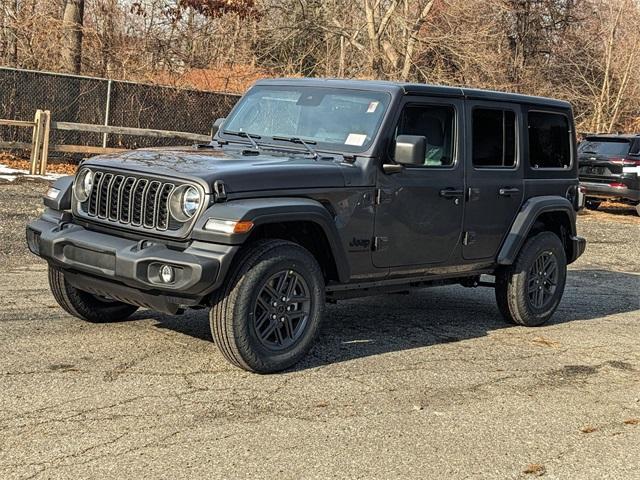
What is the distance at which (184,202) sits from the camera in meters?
5.71

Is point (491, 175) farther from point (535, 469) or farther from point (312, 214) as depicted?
point (535, 469)

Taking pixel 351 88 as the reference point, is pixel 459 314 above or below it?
below

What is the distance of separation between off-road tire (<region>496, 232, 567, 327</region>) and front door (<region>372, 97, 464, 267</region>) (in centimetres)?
90

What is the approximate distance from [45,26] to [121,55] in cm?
189

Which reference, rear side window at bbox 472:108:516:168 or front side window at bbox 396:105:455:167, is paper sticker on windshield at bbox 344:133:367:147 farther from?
rear side window at bbox 472:108:516:168

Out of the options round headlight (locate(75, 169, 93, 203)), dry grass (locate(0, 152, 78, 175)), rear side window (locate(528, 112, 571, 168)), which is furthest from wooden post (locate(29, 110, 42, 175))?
round headlight (locate(75, 169, 93, 203))

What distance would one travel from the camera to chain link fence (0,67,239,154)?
19.3 m

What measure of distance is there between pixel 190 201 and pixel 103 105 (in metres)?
15.6

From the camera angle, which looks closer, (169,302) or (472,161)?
(169,302)

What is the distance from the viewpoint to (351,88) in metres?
7.04

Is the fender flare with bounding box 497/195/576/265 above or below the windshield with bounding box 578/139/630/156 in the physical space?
below

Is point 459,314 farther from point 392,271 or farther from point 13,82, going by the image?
point 13,82

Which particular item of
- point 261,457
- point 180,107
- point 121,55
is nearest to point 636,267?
point 261,457

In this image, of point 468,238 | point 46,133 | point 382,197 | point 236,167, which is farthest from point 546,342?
point 46,133
